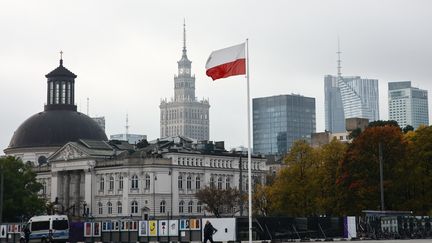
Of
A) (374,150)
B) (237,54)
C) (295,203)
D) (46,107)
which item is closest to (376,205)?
(374,150)

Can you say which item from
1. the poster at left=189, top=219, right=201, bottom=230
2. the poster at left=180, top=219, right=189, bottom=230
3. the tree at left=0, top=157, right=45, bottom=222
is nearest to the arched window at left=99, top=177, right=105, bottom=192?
the tree at left=0, top=157, right=45, bottom=222

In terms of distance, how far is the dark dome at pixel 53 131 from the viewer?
17088 centimetres

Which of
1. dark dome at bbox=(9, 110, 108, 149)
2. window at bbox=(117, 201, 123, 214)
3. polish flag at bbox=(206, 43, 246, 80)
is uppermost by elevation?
dark dome at bbox=(9, 110, 108, 149)

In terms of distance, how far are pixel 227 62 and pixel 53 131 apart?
126439 mm

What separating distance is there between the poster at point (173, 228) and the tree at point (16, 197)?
154 feet

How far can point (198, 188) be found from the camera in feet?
499

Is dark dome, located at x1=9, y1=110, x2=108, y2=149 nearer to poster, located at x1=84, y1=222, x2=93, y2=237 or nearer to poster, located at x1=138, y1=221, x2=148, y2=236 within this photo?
poster, located at x1=84, y1=222, x2=93, y2=237

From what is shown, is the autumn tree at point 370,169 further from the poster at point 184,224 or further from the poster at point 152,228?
the poster at point 152,228

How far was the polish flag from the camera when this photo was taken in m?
49.0

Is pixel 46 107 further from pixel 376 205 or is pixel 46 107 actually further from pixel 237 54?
pixel 237 54

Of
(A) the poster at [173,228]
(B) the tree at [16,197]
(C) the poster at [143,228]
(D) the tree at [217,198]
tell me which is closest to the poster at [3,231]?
(C) the poster at [143,228]

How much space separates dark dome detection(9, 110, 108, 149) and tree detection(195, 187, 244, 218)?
35803 millimetres

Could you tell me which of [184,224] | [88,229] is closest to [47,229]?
[88,229]

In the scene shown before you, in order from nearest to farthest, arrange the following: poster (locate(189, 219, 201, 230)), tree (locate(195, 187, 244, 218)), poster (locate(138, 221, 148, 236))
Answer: poster (locate(189, 219, 201, 230)) < poster (locate(138, 221, 148, 236)) < tree (locate(195, 187, 244, 218))
